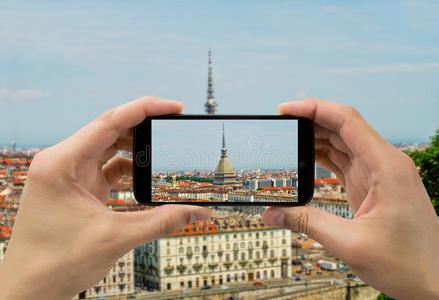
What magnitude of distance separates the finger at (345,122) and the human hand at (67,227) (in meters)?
0.20

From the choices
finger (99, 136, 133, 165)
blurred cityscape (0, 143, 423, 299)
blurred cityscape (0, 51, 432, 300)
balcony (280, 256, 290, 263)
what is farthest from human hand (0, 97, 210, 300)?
balcony (280, 256, 290, 263)

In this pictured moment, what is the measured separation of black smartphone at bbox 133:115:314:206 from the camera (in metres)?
1.06

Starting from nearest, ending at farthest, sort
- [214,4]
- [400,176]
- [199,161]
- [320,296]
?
[400,176] → [199,161] → [320,296] → [214,4]

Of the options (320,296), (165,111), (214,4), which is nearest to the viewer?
(165,111)

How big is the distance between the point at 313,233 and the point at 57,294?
0.28 metres

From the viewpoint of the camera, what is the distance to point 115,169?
110 cm

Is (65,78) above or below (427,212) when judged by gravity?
above

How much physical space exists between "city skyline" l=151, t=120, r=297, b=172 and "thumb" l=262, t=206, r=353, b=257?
10 cm

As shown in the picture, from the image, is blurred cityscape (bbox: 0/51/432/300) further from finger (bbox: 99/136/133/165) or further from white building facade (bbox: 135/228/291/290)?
finger (bbox: 99/136/133/165)

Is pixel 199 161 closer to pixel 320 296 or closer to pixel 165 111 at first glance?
pixel 165 111

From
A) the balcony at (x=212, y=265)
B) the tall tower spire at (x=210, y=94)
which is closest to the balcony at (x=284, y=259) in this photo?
the balcony at (x=212, y=265)

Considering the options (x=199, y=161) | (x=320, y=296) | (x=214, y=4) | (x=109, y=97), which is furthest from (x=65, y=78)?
(x=199, y=161)

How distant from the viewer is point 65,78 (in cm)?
3259

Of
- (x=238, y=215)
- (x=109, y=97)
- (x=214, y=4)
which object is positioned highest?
(x=214, y=4)
